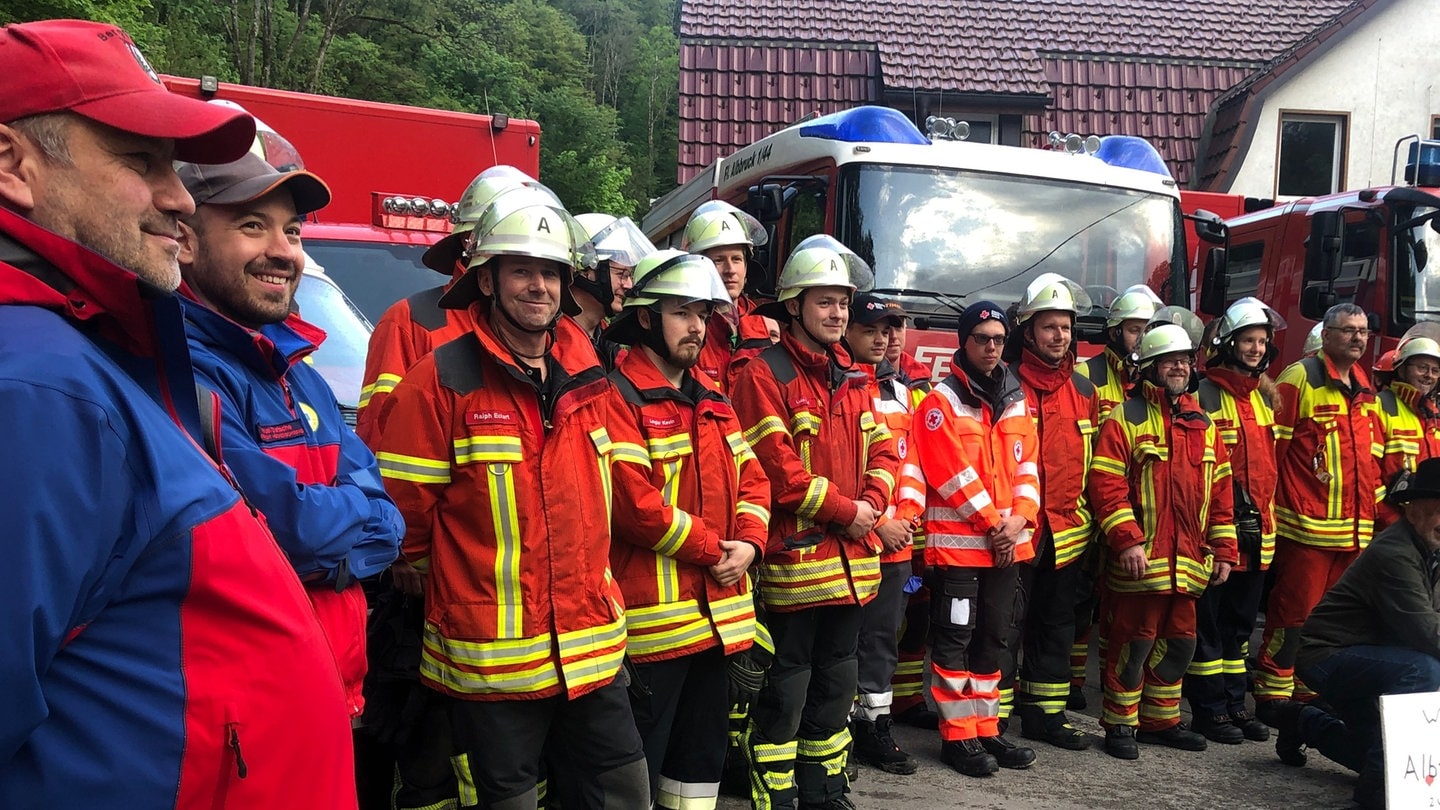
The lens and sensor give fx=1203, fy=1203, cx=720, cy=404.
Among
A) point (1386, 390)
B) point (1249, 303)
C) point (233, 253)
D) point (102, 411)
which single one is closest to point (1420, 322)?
point (1386, 390)

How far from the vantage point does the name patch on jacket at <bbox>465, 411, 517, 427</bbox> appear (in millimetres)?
3262

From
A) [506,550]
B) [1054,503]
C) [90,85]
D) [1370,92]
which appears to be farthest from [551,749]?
[1370,92]

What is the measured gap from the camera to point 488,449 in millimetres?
3238

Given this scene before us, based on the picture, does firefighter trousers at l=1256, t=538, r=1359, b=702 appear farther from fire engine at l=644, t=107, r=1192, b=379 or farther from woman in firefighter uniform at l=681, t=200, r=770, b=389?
woman in firefighter uniform at l=681, t=200, r=770, b=389

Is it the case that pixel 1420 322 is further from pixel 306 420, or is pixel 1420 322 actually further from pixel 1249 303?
pixel 306 420

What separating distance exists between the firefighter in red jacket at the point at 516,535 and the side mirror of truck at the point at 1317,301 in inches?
271

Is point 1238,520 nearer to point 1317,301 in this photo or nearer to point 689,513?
point 1317,301

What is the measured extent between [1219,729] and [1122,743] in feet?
2.47

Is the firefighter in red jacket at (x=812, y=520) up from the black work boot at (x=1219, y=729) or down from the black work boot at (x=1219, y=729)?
up

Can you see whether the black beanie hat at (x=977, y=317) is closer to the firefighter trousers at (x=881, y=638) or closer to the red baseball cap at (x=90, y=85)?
the firefighter trousers at (x=881, y=638)

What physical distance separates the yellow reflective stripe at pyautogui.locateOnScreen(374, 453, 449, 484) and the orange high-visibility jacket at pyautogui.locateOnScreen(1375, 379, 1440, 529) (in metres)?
5.99

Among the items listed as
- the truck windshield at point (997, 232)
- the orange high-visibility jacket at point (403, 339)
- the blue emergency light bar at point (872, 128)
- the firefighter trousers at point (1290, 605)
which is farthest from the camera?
the blue emergency light bar at point (872, 128)

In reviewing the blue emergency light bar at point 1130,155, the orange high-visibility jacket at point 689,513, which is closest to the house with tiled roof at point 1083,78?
the blue emergency light bar at point 1130,155

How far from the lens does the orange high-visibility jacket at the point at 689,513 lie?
387 cm
